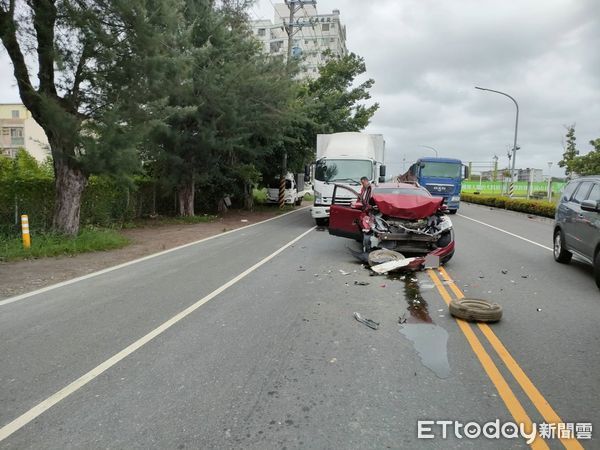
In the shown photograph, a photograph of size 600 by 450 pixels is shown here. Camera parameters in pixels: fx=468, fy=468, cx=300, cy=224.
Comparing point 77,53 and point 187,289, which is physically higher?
point 77,53

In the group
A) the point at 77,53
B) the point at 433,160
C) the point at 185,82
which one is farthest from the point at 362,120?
the point at 77,53

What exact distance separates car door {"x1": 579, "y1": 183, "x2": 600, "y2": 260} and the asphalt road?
58 centimetres

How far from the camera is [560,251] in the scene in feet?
32.0

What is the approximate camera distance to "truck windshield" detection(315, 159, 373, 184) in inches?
690

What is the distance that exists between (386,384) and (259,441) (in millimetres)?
1283

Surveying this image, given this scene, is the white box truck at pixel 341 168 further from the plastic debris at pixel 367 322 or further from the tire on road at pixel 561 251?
the plastic debris at pixel 367 322

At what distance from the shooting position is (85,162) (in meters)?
11.5

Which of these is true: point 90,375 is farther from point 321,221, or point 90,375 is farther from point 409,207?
point 321,221

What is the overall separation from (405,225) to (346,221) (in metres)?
1.52

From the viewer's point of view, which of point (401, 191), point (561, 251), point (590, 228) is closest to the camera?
point (590, 228)

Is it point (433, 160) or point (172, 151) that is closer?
point (172, 151)

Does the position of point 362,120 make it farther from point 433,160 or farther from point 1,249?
point 1,249
